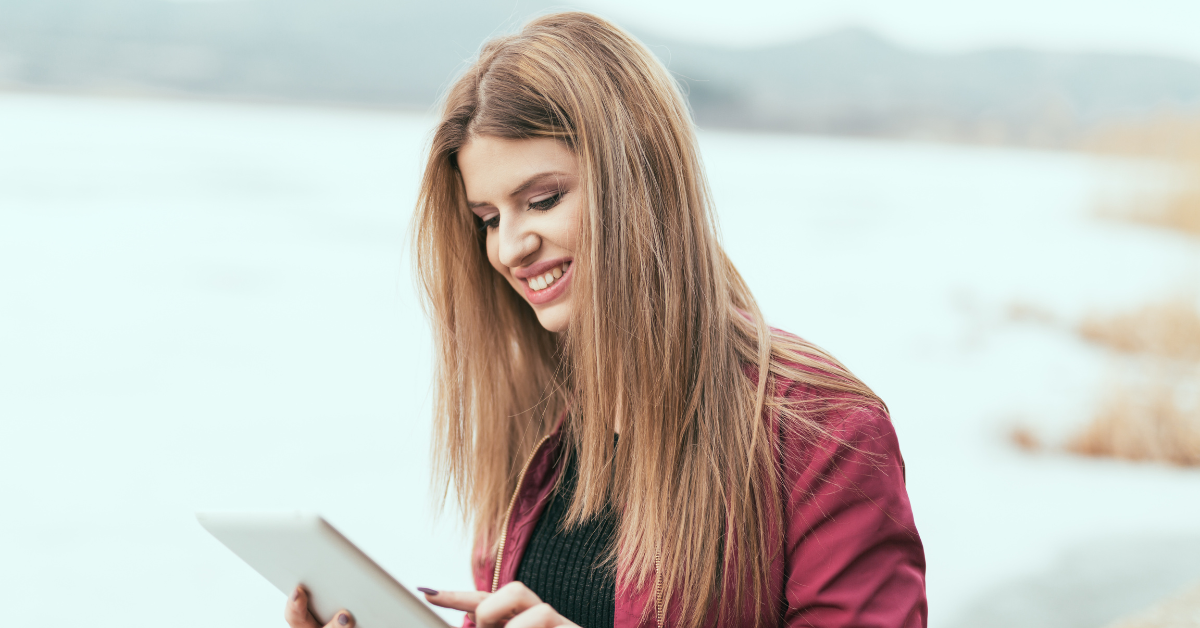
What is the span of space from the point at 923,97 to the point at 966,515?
244cm

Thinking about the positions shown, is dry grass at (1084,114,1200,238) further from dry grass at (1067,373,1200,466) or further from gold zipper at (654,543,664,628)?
gold zipper at (654,543,664,628)

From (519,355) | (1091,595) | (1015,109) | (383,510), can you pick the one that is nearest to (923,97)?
(1015,109)

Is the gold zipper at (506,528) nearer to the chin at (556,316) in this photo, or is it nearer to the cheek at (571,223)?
the chin at (556,316)

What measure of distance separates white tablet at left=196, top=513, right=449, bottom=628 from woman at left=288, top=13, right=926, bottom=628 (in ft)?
0.19

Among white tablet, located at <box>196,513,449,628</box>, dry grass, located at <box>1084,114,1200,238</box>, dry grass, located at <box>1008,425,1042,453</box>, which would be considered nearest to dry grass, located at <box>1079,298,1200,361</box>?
dry grass, located at <box>1084,114,1200,238</box>

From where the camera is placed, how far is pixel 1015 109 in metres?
5.10

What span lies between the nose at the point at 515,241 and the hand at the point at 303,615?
45 centimetres

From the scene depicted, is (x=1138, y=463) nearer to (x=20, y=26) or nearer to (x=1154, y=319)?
(x=1154, y=319)

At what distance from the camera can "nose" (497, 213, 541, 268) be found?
3.58 feet

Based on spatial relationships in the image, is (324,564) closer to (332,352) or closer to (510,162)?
(510,162)

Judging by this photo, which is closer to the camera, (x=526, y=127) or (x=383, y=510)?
(x=526, y=127)

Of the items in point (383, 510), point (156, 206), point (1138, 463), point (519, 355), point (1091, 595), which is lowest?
point (1091, 595)

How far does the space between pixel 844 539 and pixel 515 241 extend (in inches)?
20.8

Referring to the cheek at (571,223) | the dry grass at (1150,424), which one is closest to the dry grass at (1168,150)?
the dry grass at (1150,424)
